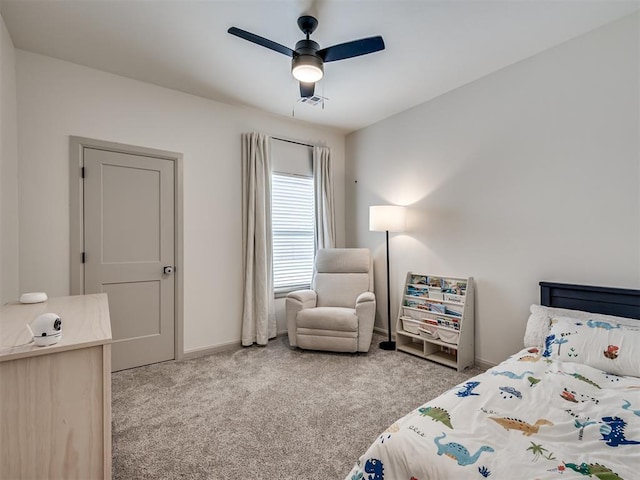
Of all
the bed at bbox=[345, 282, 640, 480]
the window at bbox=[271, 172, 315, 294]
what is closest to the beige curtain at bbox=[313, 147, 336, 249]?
the window at bbox=[271, 172, 315, 294]

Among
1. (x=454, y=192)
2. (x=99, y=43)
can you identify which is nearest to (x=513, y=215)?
(x=454, y=192)

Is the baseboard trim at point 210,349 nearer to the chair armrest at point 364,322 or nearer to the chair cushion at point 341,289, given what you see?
the chair cushion at point 341,289

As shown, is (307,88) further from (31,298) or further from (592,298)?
(592,298)

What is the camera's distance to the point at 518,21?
226 centimetres

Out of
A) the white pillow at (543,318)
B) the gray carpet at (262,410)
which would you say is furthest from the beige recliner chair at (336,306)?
the white pillow at (543,318)

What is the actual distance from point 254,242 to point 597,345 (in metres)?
3.09

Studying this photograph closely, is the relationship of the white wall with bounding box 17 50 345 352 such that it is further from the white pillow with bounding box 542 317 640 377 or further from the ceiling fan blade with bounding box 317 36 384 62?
the white pillow with bounding box 542 317 640 377

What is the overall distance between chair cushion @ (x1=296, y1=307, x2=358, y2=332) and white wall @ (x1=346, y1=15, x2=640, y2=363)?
2.92ft

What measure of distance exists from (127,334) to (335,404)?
211 centimetres

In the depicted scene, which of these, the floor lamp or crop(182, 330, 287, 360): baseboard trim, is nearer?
crop(182, 330, 287, 360): baseboard trim

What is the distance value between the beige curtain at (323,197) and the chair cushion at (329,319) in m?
1.10

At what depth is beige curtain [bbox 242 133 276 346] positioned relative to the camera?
3.68 m

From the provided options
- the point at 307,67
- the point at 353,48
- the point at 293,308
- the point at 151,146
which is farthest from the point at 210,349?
the point at 353,48

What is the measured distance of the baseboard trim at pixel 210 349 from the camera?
3.38m
